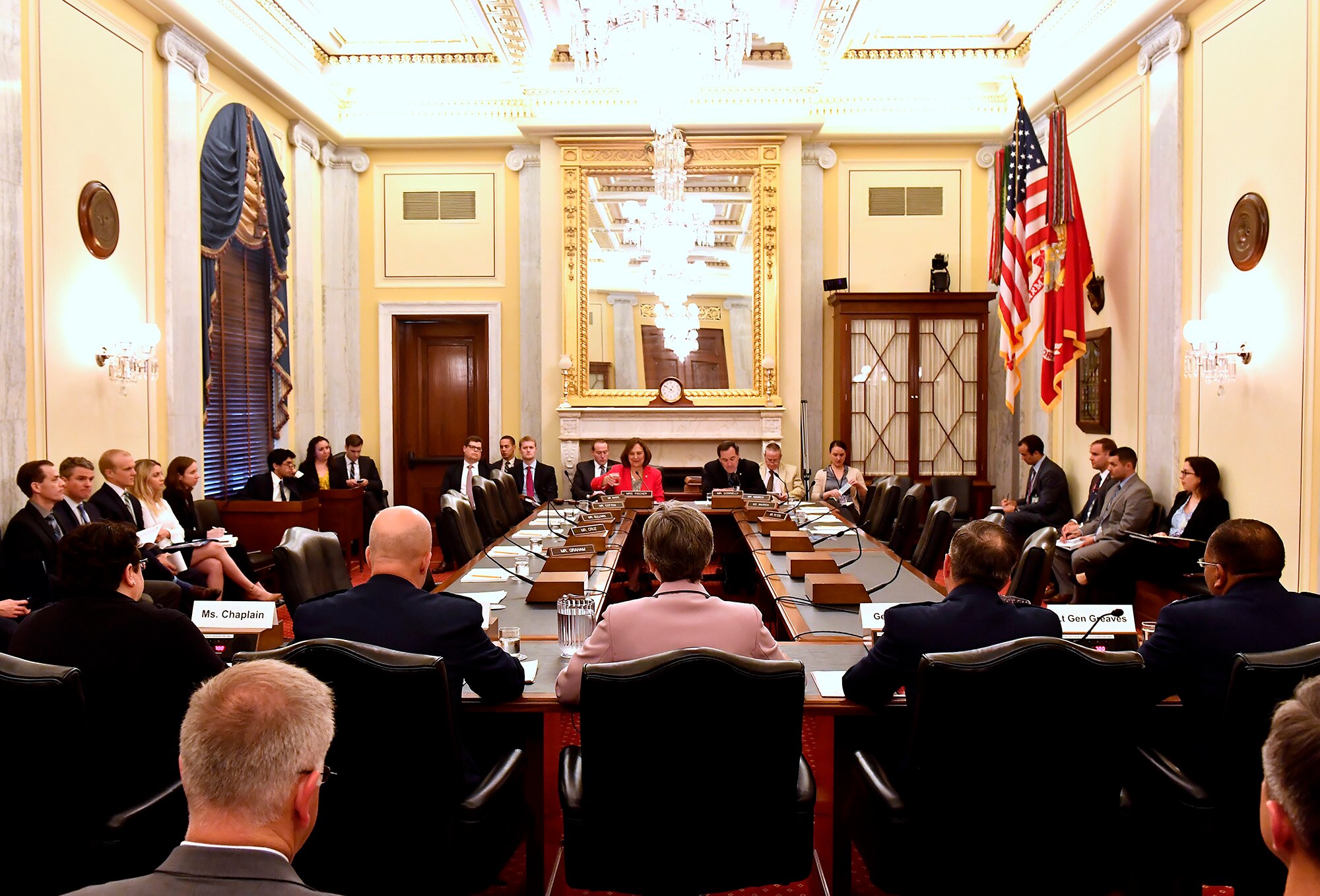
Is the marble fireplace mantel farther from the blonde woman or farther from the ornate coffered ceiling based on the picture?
the blonde woman

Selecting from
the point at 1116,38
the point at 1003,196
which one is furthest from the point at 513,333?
the point at 1116,38

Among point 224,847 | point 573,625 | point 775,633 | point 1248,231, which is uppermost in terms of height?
point 1248,231

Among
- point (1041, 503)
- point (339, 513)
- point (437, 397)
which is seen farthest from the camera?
point (437, 397)

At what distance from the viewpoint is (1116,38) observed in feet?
24.6

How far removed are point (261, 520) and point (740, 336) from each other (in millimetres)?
5108

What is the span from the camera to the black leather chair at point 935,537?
5.52 meters

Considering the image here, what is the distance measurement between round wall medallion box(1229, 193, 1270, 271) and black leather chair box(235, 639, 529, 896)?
591 cm

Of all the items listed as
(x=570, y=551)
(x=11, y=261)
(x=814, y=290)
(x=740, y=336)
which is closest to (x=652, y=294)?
(x=740, y=336)

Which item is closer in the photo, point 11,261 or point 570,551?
point 570,551

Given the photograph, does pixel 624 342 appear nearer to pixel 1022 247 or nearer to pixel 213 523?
pixel 1022 247

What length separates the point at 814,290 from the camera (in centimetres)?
1043

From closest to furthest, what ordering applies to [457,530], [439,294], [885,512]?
[457,530]
[885,512]
[439,294]

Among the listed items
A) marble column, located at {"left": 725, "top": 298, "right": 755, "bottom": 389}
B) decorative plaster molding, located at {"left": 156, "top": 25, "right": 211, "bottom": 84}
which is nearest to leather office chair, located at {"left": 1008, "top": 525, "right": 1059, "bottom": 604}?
marble column, located at {"left": 725, "top": 298, "right": 755, "bottom": 389}

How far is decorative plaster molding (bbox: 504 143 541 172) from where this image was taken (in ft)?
33.9
